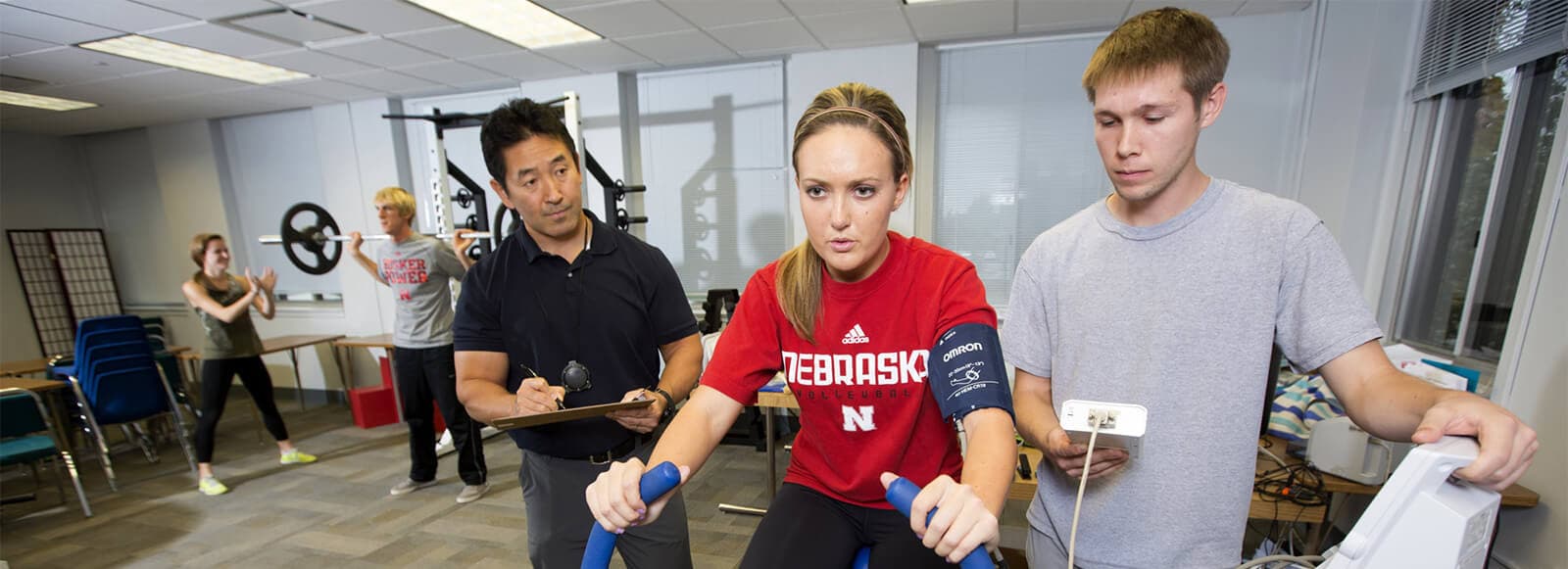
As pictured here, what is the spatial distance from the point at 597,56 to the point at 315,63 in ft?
7.36

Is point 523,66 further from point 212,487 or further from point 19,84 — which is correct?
point 19,84

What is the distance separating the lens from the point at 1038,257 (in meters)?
1.12

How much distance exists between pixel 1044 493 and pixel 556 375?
129cm

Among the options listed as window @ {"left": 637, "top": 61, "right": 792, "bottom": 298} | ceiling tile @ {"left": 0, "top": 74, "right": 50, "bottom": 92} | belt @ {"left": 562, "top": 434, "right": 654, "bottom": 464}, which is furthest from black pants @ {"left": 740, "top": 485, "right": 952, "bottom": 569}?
ceiling tile @ {"left": 0, "top": 74, "right": 50, "bottom": 92}

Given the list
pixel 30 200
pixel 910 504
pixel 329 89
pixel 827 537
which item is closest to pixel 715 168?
pixel 329 89

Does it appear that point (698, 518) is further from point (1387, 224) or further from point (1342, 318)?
point (1387, 224)

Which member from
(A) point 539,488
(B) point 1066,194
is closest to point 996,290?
(B) point 1066,194

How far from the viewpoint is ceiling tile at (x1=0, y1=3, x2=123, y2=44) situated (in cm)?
318

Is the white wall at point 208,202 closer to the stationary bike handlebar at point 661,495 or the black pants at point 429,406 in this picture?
the black pants at point 429,406

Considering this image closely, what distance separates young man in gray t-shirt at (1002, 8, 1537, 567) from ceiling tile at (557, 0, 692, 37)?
3243 millimetres

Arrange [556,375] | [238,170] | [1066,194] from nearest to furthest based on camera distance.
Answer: [556,375]
[1066,194]
[238,170]

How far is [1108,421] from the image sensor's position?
0.84m

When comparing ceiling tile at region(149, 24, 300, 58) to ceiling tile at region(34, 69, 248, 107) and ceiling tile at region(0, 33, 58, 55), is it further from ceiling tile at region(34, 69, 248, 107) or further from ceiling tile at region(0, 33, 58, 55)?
ceiling tile at region(34, 69, 248, 107)

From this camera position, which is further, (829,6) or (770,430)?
(829,6)
